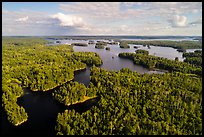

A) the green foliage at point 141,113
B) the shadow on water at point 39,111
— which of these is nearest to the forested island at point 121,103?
the green foliage at point 141,113

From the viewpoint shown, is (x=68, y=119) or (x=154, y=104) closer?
(x=68, y=119)

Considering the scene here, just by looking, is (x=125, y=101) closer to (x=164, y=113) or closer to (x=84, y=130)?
(x=164, y=113)

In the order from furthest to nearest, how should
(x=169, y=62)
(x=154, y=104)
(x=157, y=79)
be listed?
(x=169, y=62), (x=157, y=79), (x=154, y=104)

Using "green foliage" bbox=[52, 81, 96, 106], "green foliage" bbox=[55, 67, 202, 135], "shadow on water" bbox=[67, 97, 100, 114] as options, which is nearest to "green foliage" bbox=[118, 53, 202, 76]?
"green foliage" bbox=[55, 67, 202, 135]

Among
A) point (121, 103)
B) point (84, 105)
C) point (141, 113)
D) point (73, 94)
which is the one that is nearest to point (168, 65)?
point (73, 94)

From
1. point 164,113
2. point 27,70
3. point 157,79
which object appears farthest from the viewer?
point 27,70

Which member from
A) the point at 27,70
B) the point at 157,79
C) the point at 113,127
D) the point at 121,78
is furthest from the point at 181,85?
the point at 27,70

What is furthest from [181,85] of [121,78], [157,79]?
[121,78]

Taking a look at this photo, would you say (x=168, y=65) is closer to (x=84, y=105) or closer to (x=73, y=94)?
Answer: (x=73, y=94)
